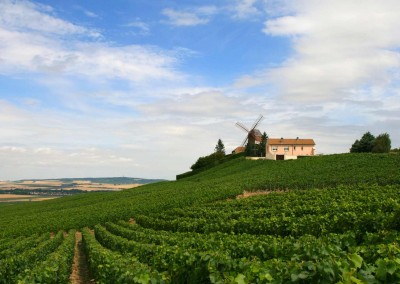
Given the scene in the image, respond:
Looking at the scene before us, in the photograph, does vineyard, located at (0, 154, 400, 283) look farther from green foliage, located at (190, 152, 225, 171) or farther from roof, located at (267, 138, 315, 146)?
roof, located at (267, 138, 315, 146)

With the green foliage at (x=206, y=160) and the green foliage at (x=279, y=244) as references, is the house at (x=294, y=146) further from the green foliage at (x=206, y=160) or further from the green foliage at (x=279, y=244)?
the green foliage at (x=279, y=244)

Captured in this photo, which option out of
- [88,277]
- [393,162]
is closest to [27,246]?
[88,277]

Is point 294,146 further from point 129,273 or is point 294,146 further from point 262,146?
point 129,273

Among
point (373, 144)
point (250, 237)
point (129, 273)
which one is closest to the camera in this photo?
point (129, 273)

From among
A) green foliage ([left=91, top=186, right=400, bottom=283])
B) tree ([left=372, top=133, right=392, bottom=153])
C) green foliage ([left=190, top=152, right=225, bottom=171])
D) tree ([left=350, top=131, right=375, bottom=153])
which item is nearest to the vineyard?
green foliage ([left=91, top=186, right=400, bottom=283])

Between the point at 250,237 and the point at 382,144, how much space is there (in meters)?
64.6

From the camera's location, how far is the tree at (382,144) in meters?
73.5

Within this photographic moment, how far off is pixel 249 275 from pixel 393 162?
49.8m

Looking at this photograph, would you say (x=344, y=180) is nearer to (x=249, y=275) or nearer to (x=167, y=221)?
(x=167, y=221)

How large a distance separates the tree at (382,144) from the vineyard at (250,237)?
1627 centimetres

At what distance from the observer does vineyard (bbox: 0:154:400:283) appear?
716 centimetres

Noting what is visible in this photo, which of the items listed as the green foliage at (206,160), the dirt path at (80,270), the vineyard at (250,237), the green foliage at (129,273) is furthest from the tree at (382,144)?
the green foliage at (129,273)

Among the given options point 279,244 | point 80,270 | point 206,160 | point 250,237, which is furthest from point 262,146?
point 279,244

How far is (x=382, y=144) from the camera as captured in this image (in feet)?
244
